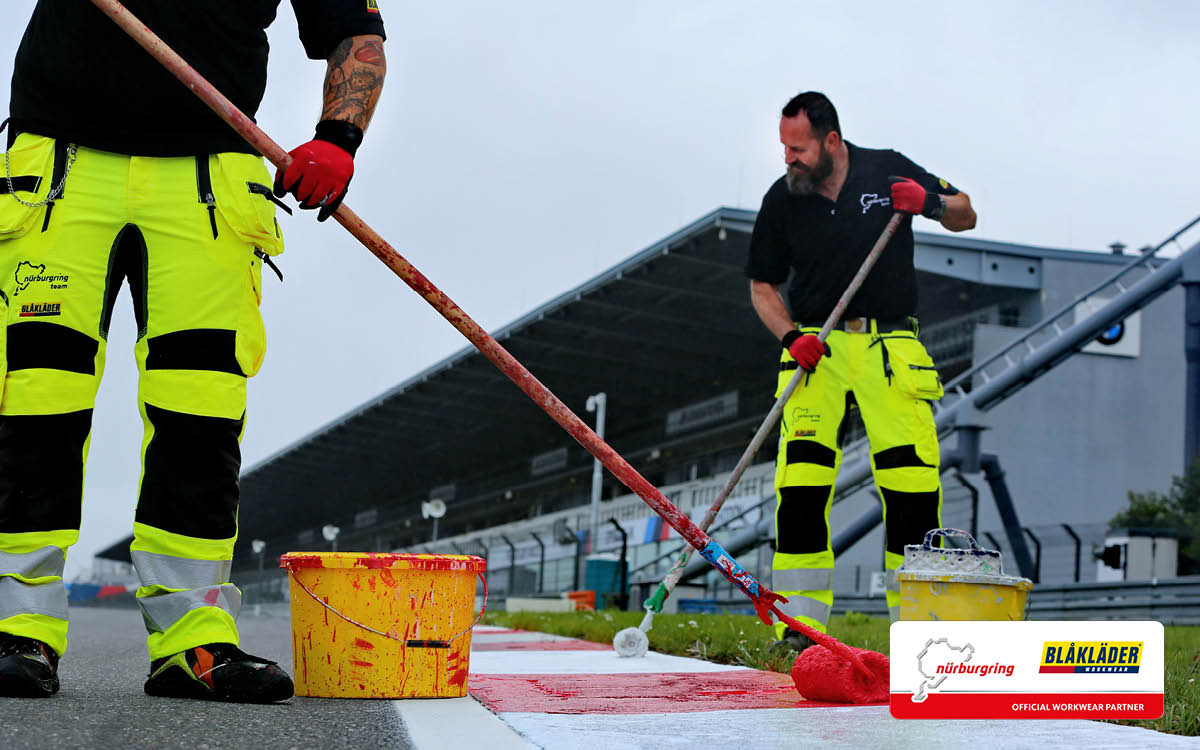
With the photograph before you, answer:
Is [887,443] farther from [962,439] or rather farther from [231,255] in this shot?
[962,439]

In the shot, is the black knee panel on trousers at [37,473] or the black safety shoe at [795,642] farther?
the black safety shoe at [795,642]

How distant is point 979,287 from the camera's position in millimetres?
26703

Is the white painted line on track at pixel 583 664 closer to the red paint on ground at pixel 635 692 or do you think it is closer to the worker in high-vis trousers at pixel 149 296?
the red paint on ground at pixel 635 692

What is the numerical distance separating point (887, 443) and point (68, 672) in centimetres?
288

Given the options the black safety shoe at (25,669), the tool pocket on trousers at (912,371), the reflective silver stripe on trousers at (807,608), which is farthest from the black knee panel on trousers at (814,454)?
the black safety shoe at (25,669)

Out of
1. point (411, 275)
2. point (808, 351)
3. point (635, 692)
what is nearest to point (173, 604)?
point (411, 275)

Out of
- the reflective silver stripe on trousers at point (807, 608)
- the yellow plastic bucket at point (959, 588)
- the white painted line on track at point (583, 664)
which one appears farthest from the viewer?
the reflective silver stripe on trousers at point (807, 608)

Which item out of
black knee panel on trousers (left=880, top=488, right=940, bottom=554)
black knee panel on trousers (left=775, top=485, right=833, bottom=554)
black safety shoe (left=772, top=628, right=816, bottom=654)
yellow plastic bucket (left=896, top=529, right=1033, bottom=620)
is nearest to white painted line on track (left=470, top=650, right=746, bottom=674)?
black safety shoe (left=772, top=628, right=816, bottom=654)

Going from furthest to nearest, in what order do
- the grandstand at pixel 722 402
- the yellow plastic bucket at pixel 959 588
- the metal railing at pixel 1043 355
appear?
1. the grandstand at pixel 722 402
2. the metal railing at pixel 1043 355
3. the yellow plastic bucket at pixel 959 588

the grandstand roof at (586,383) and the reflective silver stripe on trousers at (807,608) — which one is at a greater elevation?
the grandstand roof at (586,383)

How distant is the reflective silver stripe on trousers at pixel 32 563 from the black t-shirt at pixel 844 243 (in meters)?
3.01

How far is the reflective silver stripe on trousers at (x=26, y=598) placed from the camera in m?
2.88

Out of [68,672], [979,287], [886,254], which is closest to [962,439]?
[979,287]

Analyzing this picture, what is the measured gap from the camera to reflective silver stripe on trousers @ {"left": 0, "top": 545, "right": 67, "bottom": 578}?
2.90m
